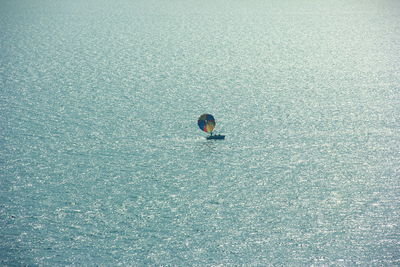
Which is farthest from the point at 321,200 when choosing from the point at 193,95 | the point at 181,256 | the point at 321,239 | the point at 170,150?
the point at 193,95

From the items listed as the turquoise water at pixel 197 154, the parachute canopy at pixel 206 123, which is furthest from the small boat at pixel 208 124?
the turquoise water at pixel 197 154

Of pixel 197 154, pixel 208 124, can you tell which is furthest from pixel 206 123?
pixel 197 154

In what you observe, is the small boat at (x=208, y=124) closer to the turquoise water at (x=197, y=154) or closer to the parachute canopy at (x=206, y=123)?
the parachute canopy at (x=206, y=123)

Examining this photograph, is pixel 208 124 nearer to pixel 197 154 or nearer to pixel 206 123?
pixel 206 123

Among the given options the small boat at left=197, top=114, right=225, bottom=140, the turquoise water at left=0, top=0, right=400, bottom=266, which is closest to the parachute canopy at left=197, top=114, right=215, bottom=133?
the small boat at left=197, top=114, right=225, bottom=140

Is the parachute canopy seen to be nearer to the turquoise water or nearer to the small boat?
the small boat

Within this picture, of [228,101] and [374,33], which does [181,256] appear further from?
[374,33]
